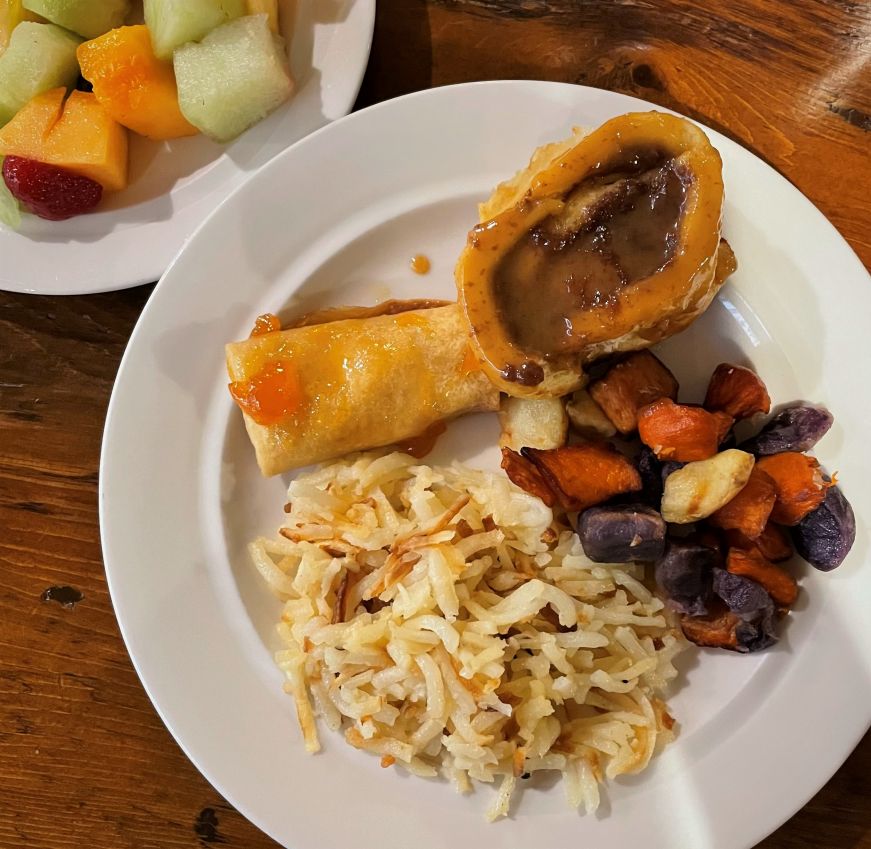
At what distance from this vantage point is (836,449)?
2439 millimetres

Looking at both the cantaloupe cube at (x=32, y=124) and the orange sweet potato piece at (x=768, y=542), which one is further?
the cantaloupe cube at (x=32, y=124)

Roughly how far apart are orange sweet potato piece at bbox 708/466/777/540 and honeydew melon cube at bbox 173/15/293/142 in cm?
201

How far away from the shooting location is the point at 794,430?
2.37 meters

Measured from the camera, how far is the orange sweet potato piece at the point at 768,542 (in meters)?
2.41

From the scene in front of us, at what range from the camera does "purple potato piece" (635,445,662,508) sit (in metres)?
2.42

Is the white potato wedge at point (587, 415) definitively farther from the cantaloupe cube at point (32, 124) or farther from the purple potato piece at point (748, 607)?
the cantaloupe cube at point (32, 124)

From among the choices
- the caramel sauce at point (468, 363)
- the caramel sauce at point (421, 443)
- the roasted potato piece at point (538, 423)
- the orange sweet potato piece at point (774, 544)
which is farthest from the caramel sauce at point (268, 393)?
the orange sweet potato piece at point (774, 544)

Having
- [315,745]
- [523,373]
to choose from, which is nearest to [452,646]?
[315,745]

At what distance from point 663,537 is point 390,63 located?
6.43 feet

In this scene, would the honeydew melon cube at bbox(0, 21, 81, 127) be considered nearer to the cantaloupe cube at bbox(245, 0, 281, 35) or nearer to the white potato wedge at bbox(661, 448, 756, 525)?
the cantaloupe cube at bbox(245, 0, 281, 35)

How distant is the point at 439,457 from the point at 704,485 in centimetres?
90

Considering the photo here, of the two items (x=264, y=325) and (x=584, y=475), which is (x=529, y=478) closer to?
(x=584, y=475)

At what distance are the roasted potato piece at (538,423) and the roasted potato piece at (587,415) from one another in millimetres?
31

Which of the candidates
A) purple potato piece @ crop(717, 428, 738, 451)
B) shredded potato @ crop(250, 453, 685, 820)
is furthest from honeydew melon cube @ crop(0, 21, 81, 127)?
purple potato piece @ crop(717, 428, 738, 451)
